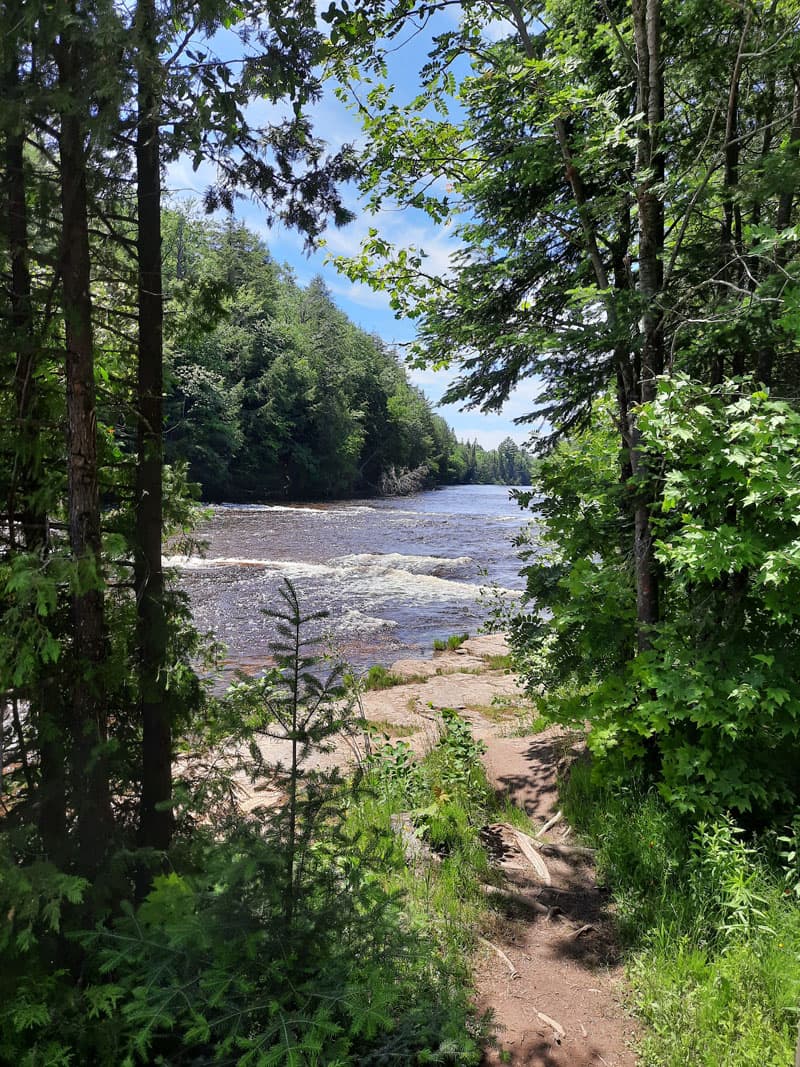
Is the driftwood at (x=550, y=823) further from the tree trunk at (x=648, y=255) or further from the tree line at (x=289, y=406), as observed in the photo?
the tree line at (x=289, y=406)

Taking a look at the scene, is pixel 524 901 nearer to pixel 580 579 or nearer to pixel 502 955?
pixel 502 955

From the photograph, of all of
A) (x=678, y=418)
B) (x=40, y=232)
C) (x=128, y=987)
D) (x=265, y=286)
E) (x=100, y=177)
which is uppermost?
(x=265, y=286)

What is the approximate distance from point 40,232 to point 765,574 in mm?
4050

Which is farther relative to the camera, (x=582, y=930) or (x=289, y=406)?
(x=289, y=406)

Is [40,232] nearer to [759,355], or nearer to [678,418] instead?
[678,418]

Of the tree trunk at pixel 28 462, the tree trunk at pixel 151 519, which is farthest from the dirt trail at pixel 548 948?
the tree trunk at pixel 28 462

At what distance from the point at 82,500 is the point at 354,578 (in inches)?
598

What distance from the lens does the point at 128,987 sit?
7.24 ft

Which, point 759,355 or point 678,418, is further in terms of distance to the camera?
point 759,355

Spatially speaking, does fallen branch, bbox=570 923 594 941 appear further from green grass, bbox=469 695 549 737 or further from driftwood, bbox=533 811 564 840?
green grass, bbox=469 695 549 737

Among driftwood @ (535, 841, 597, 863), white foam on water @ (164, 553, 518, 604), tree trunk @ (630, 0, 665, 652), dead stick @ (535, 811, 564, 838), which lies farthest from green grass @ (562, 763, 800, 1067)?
white foam on water @ (164, 553, 518, 604)

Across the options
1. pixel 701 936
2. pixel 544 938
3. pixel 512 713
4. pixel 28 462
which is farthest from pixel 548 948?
pixel 512 713

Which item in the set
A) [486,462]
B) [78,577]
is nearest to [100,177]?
[78,577]

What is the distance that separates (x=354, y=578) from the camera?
1795cm
